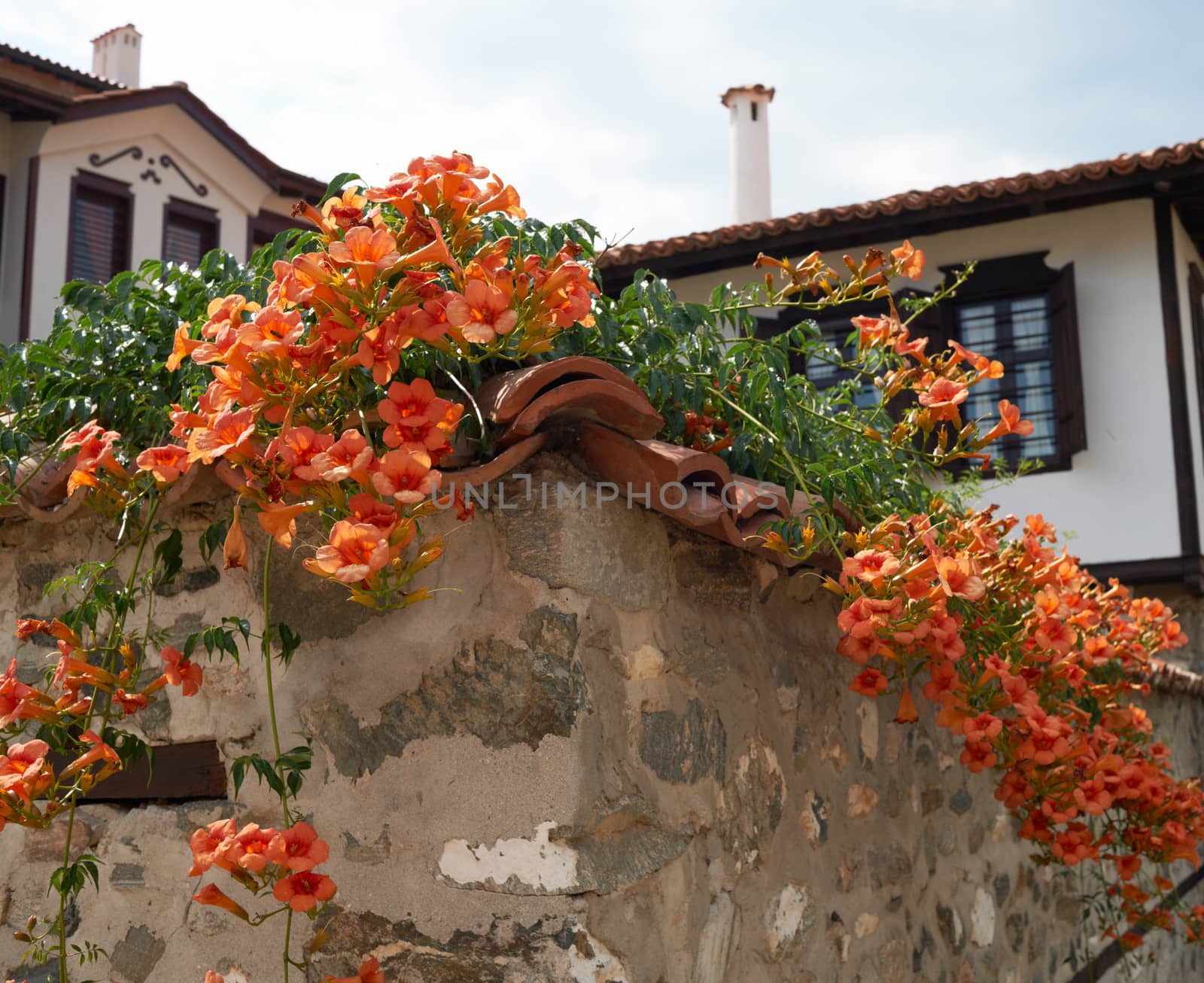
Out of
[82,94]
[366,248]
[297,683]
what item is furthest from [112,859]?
[82,94]

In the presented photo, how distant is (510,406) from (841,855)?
1.34 metres

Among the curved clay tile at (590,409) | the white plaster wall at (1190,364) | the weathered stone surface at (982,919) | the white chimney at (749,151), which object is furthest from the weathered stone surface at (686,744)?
the white chimney at (749,151)

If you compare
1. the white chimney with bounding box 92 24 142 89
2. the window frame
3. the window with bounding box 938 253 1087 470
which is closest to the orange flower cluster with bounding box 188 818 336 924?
the window with bounding box 938 253 1087 470

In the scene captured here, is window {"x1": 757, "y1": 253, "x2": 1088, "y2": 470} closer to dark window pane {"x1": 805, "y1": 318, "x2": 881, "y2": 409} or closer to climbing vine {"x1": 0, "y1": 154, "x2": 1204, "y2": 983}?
dark window pane {"x1": 805, "y1": 318, "x2": 881, "y2": 409}

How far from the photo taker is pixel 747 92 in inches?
464

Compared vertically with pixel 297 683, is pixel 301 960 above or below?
below

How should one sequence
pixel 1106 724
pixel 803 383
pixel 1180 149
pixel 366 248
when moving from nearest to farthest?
1. pixel 366 248
2. pixel 803 383
3. pixel 1106 724
4. pixel 1180 149

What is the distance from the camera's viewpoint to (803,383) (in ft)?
8.79

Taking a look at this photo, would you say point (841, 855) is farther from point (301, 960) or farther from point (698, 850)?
point (301, 960)

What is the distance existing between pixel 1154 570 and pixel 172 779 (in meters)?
7.41

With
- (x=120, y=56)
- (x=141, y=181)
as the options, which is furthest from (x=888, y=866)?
(x=120, y=56)

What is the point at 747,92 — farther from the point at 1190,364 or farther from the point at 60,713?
the point at 60,713

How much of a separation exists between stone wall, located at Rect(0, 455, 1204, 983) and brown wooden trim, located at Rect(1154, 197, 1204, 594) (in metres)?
6.50

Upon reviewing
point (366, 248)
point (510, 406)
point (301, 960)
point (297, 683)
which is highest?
point (366, 248)
